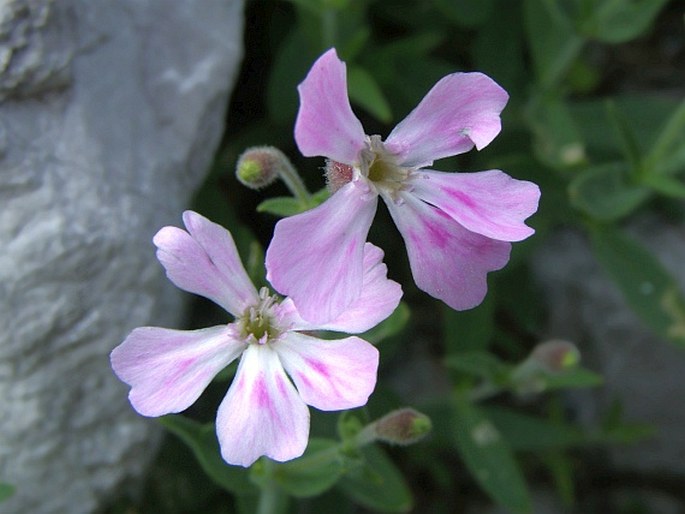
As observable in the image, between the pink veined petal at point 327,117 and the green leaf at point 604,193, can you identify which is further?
the green leaf at point 604,193

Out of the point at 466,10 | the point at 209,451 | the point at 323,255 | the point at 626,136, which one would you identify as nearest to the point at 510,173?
the point at 626,136

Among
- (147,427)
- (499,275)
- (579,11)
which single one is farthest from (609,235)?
(147,427)

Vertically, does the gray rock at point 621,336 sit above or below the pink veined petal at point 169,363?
below

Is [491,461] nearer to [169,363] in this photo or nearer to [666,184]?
[666,184]

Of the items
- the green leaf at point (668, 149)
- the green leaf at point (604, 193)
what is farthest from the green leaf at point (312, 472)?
the green leaf at point (668, 149)

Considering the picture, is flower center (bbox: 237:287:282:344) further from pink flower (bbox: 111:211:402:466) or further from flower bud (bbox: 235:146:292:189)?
flower bud (bbox: 235:146:292:189)

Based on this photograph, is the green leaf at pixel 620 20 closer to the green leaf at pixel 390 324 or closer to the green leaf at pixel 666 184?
the green leaf at pixel 666 184
